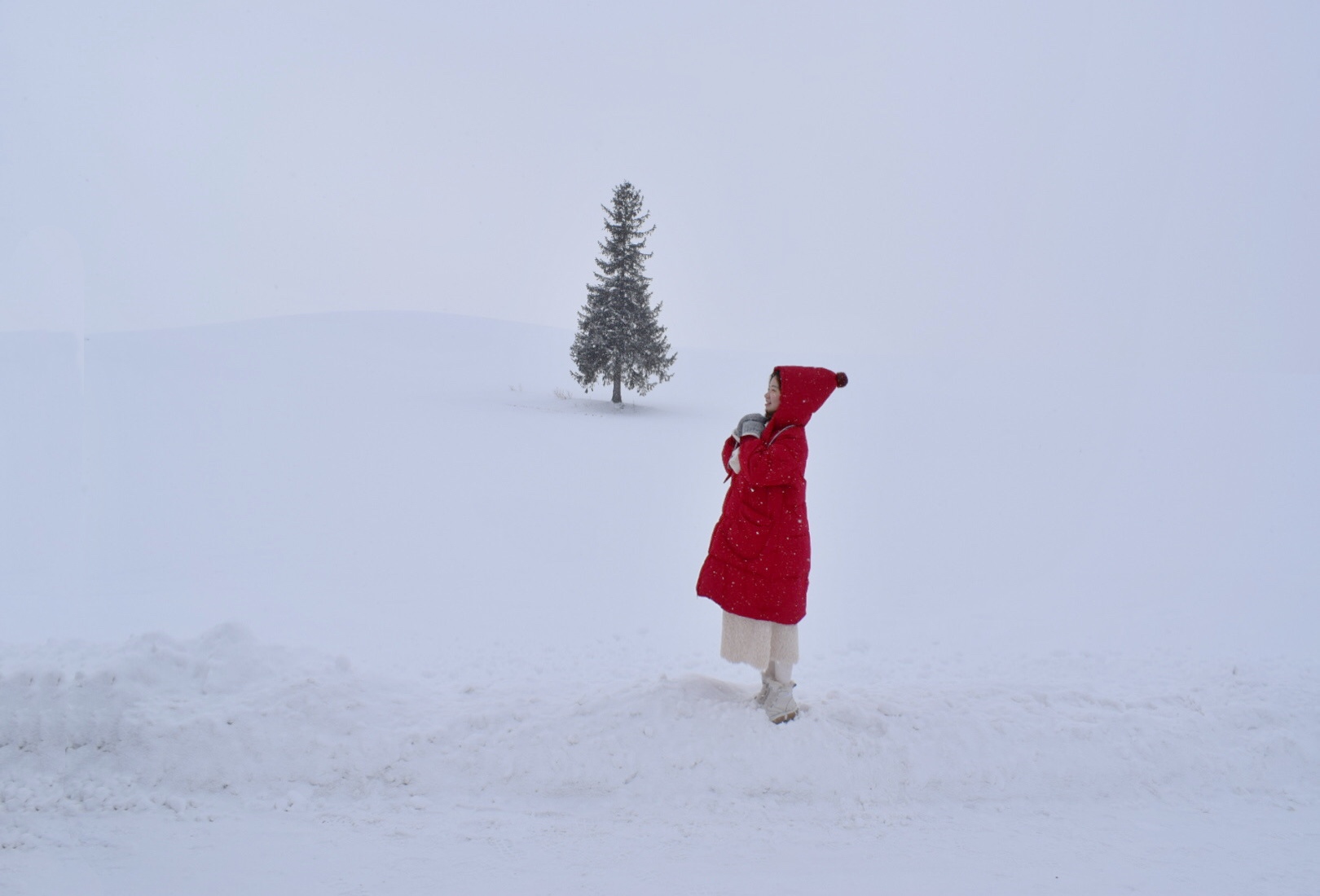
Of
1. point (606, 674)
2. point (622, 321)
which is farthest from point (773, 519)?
point (622, 321)

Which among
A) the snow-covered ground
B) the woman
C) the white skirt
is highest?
the woman

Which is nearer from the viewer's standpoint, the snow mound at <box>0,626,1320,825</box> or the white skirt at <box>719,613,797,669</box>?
the snow mound at <box>0,626,1320,825</box>

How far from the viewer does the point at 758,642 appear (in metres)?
4.36

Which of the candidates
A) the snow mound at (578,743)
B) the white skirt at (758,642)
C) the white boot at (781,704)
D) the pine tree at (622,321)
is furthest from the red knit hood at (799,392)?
the pine tree at (622,321)

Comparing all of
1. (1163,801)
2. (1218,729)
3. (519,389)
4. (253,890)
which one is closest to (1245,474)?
(1218,729)

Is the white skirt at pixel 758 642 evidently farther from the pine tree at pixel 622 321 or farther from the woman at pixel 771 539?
the pine tree at pixel 622 321

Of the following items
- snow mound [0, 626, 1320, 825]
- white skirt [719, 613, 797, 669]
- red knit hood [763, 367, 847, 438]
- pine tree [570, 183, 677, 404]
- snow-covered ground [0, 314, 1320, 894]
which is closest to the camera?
snow-covered ground [0, 314, 1320, 894]

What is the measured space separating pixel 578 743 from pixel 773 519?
1.64 meters

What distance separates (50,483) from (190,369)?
10.4 meters

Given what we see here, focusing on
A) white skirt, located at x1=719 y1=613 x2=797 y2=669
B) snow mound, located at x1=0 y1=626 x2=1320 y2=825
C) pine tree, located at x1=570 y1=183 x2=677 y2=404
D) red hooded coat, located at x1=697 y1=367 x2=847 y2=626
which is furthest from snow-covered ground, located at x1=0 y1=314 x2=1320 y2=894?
pine tree, located at x1=570 y1=183 x2=677 y2=404

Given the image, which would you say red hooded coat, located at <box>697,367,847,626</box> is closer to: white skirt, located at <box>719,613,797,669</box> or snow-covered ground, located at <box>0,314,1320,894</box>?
white skirt, located at <box>719,613,797,669</box>

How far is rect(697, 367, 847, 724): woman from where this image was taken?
13.6 ft

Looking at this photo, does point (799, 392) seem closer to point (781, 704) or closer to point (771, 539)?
point (771, 539)

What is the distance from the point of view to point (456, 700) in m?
4.51
